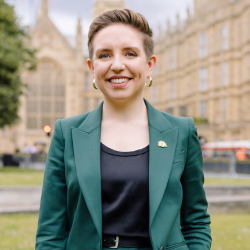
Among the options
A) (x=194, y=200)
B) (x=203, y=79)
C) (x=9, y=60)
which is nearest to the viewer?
(x=194, y=200)

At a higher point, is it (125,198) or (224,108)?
(224,108)

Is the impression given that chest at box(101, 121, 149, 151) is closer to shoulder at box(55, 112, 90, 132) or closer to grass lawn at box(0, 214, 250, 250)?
shoulder at box(55, 112, 90, 132)

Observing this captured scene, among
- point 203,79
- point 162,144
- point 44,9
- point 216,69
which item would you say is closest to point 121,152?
point 162,144

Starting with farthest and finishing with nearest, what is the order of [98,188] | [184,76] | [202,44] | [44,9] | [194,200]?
1. [44,9]
2. [184,76]
3. [202,44]
4. [194,200]
5. [98,188]

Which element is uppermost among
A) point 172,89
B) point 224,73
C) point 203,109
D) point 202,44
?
point 202,44

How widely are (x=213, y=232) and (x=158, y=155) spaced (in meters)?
6.71

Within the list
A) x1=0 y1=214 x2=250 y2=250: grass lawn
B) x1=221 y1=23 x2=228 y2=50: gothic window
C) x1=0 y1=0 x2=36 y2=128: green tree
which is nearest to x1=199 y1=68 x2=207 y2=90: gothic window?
x1=221 y1=23 x2=228 y2=50: gothic window

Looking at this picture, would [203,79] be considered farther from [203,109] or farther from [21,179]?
[21,179]

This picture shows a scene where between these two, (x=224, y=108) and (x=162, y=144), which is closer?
(x=162, y=144)

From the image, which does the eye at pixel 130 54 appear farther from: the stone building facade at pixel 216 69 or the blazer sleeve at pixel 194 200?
the stone building facade at pixel 216 69

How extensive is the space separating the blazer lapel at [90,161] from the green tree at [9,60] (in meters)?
19.6

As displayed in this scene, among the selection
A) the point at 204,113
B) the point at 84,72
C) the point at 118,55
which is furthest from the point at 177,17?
the point at 118,55

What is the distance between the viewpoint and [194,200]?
2.11m

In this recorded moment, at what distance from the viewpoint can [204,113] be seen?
38.5 metres
